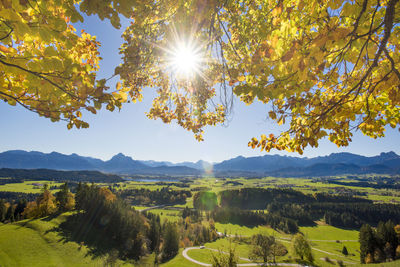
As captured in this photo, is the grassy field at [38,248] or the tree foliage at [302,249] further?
the tree foliage at [302,249]

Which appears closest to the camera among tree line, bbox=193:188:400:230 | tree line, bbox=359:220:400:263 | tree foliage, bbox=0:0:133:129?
tree foliage, bbox=0:0:133:129

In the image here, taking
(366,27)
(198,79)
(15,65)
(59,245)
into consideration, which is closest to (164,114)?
(198,79)

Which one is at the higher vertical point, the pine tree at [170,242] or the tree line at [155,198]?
the pine tree at [170,242]

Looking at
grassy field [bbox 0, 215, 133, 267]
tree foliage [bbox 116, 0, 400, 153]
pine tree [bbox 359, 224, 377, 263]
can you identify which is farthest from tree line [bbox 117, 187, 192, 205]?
tree foliage [bbox 116, 0, 400, 153]

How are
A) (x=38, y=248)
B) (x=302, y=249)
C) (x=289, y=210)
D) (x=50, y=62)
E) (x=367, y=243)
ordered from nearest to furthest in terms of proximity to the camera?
1. (x=50, y=62)
2. (x=38, y=248)
3. (x=302, y=249)
4. (x=367, y=243)
5. (x=289, y=210)

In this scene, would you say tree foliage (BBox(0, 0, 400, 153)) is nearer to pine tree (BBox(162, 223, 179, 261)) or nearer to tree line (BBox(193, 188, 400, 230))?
pine tree (BBox(162, 223, 179, 261))

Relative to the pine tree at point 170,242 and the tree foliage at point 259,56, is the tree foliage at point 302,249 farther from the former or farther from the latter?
the tree foliage at point 259,56

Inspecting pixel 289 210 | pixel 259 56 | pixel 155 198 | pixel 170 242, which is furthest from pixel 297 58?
pixel 155 198

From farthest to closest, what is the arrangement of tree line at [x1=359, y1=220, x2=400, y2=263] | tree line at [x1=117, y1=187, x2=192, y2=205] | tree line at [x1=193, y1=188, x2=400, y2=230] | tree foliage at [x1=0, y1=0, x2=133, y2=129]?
tree line at [x1=117, y1=187, x2=192, y2=205]
tree line at [x1=193, y1=188, x2=400, y2=230]
tree line at [x1=359, y1=220, x2=400, y2=263]
tree foliage at [x1=0, y1=0, x2=133, y2=129]

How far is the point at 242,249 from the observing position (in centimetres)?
6988

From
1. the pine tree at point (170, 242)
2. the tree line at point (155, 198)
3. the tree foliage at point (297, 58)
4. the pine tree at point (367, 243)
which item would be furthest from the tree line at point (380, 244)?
the tree line at point (155, 198)

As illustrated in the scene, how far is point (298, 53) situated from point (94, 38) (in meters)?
4.83

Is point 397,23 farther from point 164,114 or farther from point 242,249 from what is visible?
point 242,249

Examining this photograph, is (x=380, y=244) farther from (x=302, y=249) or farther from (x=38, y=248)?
(x=38, y=248)
